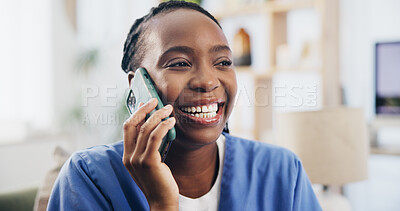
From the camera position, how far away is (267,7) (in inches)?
103

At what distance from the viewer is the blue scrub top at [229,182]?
82 cm

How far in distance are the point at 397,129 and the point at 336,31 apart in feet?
3.34

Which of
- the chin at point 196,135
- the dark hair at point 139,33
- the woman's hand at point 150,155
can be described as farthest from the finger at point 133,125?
the dark hair at point 139,33

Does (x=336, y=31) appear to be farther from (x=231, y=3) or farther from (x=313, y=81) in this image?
(x=231, y=3)

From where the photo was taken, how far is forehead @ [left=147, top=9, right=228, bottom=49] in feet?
2.69

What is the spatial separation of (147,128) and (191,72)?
178 millimetres

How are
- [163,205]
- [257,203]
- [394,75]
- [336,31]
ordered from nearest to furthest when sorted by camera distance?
[163,205], [257,203], [336,31], [394,75]

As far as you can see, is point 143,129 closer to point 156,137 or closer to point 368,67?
point 156,137

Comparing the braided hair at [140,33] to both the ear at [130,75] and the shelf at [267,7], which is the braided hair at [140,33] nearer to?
the ear at [130,75]

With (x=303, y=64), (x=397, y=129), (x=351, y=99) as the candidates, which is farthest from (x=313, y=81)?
(x=397, y=129)

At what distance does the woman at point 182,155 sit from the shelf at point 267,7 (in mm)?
1773

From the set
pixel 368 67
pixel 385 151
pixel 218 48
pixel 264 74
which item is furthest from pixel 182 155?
pixel 368 67

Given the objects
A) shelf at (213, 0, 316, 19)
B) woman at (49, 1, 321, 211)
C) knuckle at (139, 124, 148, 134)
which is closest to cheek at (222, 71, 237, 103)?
woman at (49, 1, 321, 211)

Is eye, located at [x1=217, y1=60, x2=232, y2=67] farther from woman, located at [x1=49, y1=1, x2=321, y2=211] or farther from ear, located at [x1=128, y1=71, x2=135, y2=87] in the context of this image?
ear, located at [x1=128, y1=71, x2=135, y2=87]
